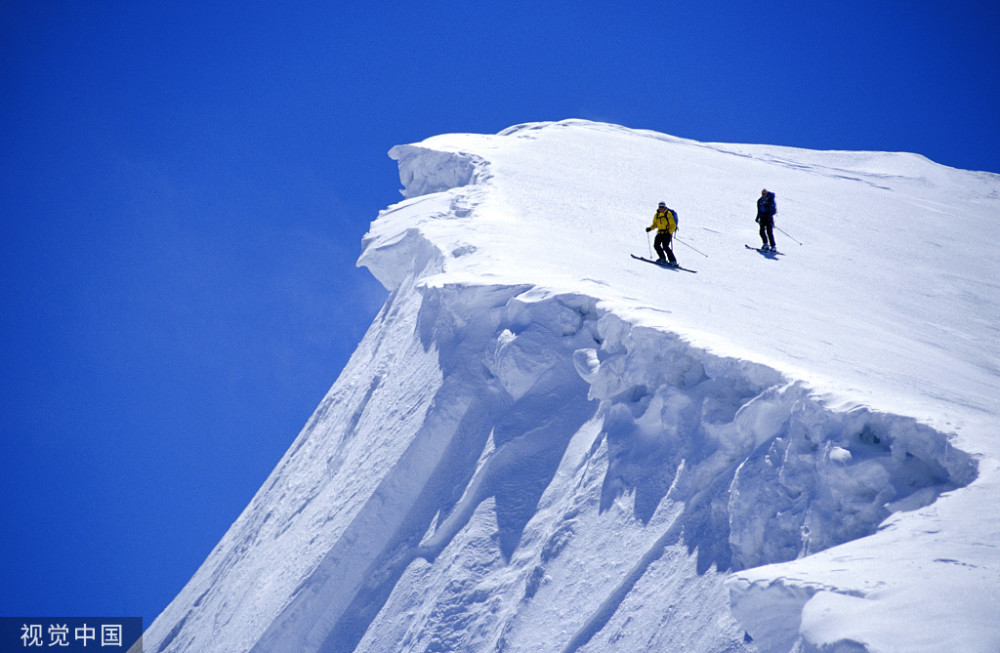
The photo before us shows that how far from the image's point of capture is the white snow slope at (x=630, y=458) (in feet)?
13.7

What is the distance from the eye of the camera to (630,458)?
21.9 feet

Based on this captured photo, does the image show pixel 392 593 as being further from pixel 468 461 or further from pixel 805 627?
pixel 805 627

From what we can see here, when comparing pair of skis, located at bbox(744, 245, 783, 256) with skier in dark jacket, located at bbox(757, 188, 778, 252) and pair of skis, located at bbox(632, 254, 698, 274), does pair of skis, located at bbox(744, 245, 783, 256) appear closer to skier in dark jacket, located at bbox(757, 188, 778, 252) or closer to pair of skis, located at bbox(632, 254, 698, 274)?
skier in dark jacket, located at bbox(757, 188, 778, 252)

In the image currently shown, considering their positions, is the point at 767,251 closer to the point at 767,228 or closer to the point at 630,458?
the point at 767,228

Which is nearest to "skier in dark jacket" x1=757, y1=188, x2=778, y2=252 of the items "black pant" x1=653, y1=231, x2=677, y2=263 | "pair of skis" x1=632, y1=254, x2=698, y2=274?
"black pant" x1=653, y1=231, x2=677, y2=263

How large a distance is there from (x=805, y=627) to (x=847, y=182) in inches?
878

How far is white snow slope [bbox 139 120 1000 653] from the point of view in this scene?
4.18m

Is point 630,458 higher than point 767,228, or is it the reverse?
point 767,228

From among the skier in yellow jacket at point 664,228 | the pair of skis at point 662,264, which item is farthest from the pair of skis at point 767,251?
the pair of skis at point 662,264

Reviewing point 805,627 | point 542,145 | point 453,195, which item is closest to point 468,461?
point 805,627

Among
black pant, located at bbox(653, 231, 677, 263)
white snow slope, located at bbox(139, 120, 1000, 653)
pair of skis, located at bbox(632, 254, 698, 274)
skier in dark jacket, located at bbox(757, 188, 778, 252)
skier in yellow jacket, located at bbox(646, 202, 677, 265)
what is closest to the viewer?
white snow slope, located at bbox(139, 120, 1000, 653)

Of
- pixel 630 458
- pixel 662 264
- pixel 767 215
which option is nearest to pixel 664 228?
pixel 662 264

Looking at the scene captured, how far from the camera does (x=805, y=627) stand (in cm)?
368

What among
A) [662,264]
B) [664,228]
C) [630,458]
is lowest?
[630,458]
